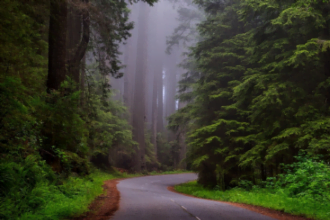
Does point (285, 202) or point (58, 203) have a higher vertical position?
point (58, 203)

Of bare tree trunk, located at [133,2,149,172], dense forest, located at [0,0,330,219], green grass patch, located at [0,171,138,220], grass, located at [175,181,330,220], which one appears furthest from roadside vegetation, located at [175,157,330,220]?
bare tree trunk, located at [133,2,149,172]

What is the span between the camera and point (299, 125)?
11.7 m

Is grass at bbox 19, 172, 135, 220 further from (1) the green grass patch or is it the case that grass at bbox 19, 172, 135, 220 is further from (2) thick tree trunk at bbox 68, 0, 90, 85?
(2) thick tree trunk at bbox 68, 0, 90, 85

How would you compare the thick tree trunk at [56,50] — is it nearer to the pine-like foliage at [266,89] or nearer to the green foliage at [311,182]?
the pine-like foliage at [266,89]

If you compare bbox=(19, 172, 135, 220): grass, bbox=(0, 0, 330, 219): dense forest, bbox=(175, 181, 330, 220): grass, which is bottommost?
bbox=(175, 181, 330, 220): grass

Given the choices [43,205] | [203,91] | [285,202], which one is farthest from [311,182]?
[203,91]

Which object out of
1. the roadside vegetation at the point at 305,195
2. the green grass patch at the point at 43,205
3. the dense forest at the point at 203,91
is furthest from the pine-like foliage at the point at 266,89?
the green grass patch at the point at 43,205

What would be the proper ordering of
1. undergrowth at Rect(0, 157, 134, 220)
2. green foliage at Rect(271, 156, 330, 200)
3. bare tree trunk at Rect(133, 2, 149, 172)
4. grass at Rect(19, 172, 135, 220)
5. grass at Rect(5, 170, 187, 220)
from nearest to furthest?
undergrowth at Rect(0, 157, 134, 220) → grass at Rect(5, 170, 187, 220) → grass at Rect(19, 172, 135, 220) → green foliage at Rect(271, 156, 330, 200) → bare tree trunk at Rect(133, 2, 149, 172)

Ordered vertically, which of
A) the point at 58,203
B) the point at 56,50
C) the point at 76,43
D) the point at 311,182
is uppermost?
the point at 76,43

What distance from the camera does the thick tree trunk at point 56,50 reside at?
983 centimetres

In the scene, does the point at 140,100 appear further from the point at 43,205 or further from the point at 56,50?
the point at 43,205

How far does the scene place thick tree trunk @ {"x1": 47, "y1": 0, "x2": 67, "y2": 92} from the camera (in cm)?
983

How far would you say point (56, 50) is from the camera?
32.9 ft

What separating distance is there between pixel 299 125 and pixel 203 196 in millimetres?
6863
